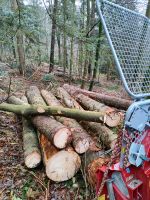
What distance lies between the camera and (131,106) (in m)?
1.82

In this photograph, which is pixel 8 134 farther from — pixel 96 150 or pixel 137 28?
pixel 137 28

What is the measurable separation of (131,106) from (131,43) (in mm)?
655

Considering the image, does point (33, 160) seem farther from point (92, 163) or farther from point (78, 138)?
point (92, 163)

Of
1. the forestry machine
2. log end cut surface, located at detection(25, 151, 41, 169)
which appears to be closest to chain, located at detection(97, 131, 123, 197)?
the forestry machine

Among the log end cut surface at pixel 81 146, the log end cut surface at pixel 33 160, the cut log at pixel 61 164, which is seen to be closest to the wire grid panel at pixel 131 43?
the log end cut surface at pixel 81 146

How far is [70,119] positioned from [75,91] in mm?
2535

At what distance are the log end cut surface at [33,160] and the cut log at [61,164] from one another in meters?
0.21

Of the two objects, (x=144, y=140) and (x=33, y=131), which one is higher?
(x=144, y=140)

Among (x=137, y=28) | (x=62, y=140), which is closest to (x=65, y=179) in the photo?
(x=62, y=140)

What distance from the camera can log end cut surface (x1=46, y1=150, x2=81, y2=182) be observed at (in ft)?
12.1

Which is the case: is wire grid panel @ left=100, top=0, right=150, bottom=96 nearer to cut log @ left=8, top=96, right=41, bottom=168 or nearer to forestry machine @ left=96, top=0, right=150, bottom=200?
forestry machine @ left=96, top=0, right=150, bottom=200

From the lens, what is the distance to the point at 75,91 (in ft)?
23.4

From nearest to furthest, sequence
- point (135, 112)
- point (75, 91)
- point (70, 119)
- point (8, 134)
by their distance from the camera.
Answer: point (135, 112)
point (70, 119)
point (8, 134)
point (75, 91)

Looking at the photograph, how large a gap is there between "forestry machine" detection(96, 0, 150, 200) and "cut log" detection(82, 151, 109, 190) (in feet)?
3.83
